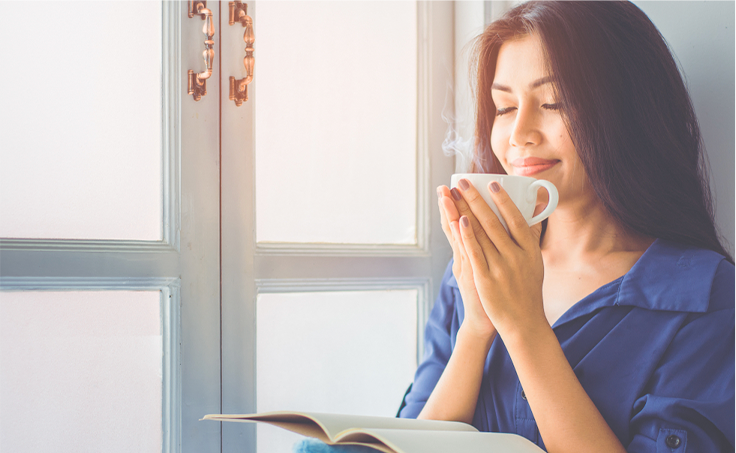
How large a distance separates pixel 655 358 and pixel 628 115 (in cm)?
37

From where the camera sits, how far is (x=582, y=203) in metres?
0.93

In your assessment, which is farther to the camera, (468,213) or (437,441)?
(468,213)

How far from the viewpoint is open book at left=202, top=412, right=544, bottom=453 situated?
21.6 inches

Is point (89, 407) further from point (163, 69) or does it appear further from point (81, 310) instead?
point (163, 69)

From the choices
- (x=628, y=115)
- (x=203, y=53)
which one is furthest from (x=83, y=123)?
(x=628, y=115)

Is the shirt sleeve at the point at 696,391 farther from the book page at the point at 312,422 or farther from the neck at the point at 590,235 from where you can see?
the book page at the point at 312,422

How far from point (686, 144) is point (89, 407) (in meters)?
1.11

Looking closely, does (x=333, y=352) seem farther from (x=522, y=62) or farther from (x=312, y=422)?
(x=522, y=62)

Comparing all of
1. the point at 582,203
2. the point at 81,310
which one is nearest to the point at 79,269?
the point at 81,310

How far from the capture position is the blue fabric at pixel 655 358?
0.67 meters

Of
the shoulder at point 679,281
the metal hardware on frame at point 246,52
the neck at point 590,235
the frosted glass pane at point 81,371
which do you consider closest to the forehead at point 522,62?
the neck at point 590,235

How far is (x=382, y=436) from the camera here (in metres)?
0.54

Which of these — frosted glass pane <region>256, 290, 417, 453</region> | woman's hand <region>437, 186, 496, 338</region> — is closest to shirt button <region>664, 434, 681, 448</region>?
woman's hand <region>437, 186, 496, 338</region>

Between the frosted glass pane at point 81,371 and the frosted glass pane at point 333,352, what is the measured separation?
22 cm
